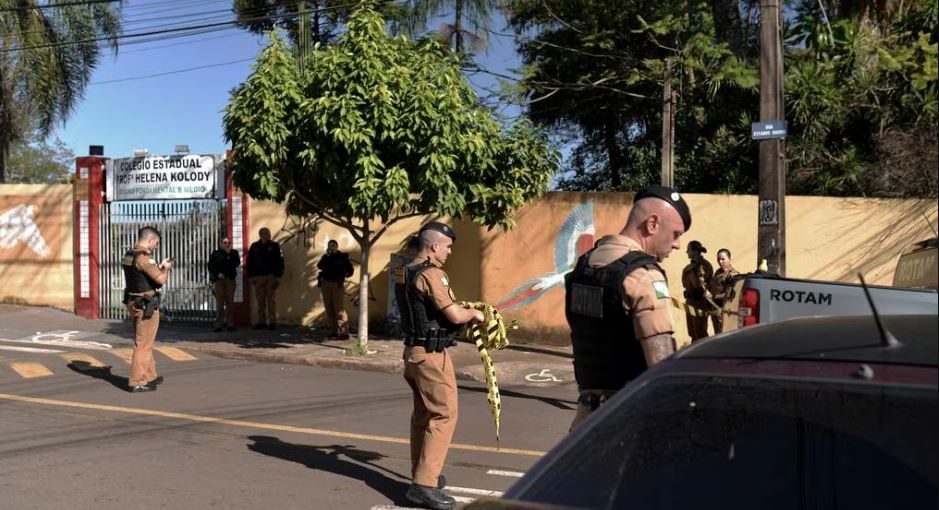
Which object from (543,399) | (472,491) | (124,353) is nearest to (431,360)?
(472,491)

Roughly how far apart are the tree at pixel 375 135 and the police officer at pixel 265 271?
3022 millimetres

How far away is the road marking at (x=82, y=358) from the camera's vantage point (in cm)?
1142

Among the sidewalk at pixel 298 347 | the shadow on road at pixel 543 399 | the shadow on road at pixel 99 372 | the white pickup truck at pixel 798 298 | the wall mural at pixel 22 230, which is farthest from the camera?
the wall mural at pixel 22 230

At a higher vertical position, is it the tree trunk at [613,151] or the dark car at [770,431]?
the tree trunk at [613,151]

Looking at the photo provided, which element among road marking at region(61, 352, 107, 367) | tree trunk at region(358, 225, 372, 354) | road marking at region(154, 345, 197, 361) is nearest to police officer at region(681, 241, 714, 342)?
tree trunk at region(358, 225, 372, 354)

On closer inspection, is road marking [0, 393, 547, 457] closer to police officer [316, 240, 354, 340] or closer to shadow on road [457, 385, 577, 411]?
shadow on road [457, 385, 577, 411]

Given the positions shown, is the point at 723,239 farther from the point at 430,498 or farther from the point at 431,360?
the point at 430,498

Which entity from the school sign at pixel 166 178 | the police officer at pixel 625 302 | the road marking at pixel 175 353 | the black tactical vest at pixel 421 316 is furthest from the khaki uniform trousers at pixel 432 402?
the school sign at pixel 166 178

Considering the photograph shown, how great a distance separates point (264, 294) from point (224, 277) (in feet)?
2.37

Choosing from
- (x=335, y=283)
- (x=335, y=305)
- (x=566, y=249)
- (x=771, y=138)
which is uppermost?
(x=771, y=138)

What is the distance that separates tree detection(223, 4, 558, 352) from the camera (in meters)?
11.0

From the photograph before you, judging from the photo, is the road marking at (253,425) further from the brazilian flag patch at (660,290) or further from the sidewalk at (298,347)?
the brazilian flag patch at (660,290)

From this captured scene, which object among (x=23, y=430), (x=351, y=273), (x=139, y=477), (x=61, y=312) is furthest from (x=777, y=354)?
(x=61, y=312)

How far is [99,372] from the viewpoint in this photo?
425 inches
